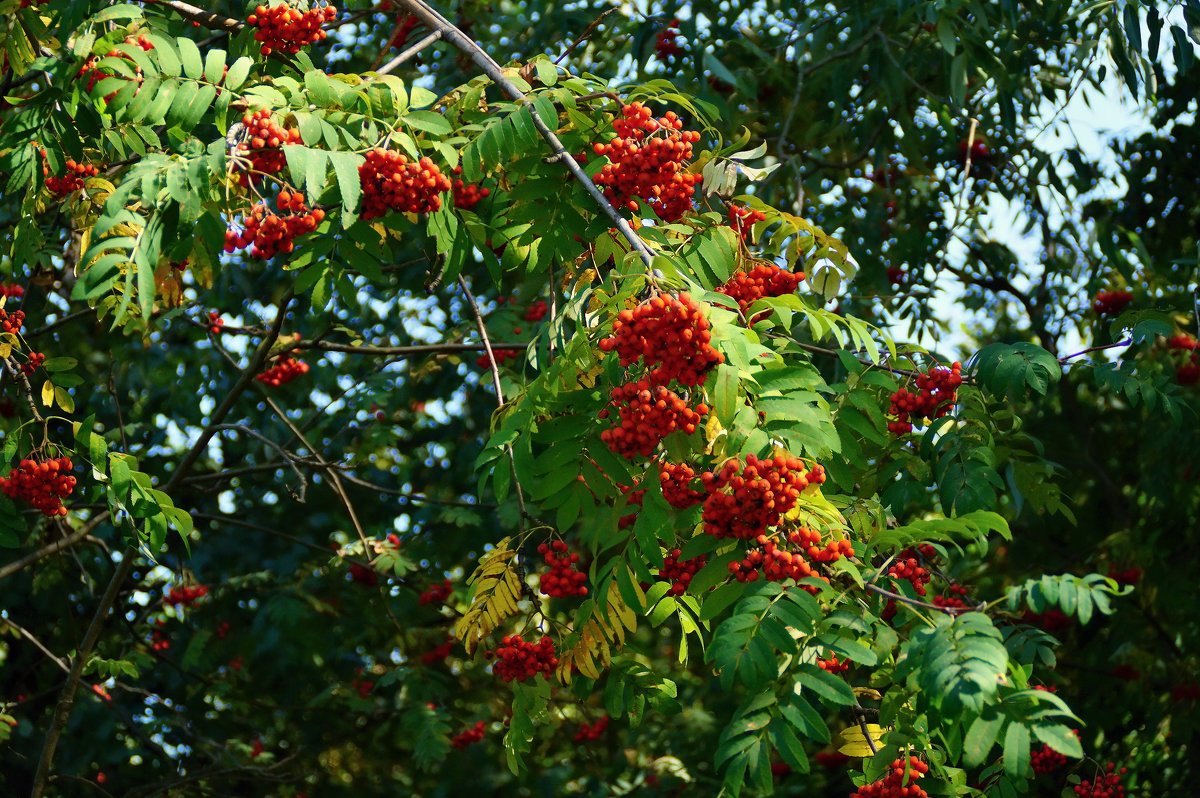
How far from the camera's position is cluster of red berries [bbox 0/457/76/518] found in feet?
14.1

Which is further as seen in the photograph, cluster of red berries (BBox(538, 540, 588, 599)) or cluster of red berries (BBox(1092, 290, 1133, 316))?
cluster of red berries (BBox(1092, 290, 1133, 316))

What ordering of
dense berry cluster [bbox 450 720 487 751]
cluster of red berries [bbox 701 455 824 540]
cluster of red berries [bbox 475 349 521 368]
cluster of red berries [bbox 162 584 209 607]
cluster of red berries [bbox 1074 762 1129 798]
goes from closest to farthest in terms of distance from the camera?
cluster of red berries [bbox 701 455 824 540], cluster of red berries [bbox 1074 762 1129 798], cluster of red berries [bbox 475 349 521 368], cluster of red berries [bbox 162 584 209 607], dense berry cluster [bbox 450 720 487 751]

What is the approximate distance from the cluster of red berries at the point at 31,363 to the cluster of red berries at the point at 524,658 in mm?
1972

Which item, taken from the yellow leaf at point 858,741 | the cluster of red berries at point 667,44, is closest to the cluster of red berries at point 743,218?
the yellow leaf at point 858,741

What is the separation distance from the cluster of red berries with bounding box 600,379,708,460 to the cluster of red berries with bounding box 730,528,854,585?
0.32 metres

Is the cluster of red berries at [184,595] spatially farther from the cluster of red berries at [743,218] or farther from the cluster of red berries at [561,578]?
the cluster of red berries at [743,218]

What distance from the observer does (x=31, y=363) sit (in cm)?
459

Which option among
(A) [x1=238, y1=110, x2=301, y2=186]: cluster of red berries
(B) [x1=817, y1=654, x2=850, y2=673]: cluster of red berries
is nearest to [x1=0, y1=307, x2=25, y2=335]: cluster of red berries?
(A) [x1=238, y1=110, x2=301, y2=186]: cluster of red berries

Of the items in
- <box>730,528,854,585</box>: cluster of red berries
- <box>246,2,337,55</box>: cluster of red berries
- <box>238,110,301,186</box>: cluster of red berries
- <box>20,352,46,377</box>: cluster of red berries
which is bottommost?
<box>730,528,854,585</box>: cluster of red berries

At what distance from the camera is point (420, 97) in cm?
368

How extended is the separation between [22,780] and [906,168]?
22.1 ft

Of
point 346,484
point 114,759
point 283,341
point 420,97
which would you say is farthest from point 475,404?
point 420,97

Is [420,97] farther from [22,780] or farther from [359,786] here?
[359,786]

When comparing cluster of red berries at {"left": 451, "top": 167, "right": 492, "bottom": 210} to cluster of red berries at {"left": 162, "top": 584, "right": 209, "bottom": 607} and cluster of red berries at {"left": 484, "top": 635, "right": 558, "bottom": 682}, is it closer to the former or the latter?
cluster of red berries at {"left": 484, "top": 635, "right": 558, "bottom": 682}
